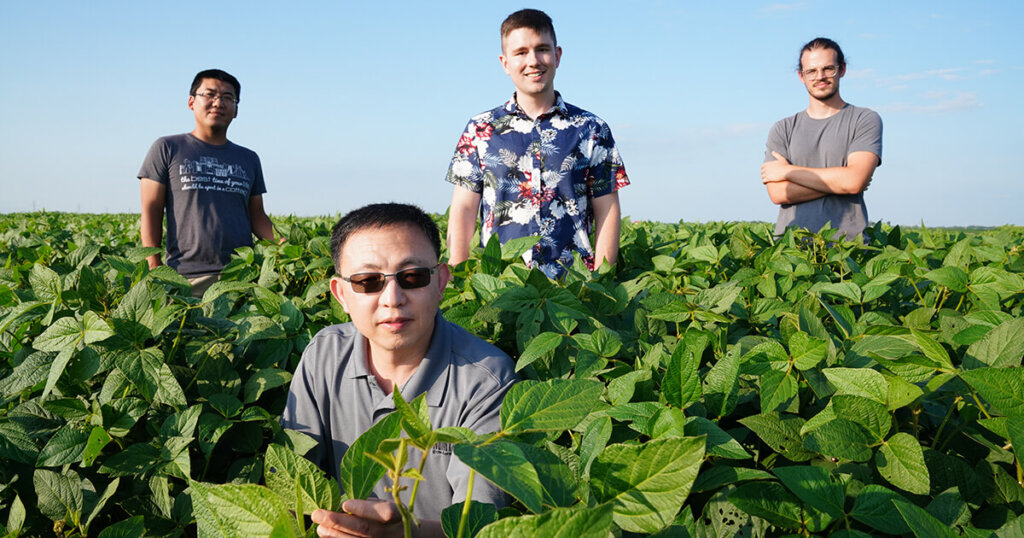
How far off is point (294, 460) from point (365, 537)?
0.16m

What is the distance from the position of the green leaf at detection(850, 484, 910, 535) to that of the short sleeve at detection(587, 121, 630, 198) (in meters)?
2.98

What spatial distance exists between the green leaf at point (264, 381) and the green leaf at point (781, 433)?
4.02 ft

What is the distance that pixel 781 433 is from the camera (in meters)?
1.32

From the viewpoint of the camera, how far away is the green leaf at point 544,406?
956 millimetres

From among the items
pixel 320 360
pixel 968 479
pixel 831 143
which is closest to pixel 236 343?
pixel 320 360

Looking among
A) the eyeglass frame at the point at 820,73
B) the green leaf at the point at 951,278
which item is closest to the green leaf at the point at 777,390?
the green leaf at the point at 951,278

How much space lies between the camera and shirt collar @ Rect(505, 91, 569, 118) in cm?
381

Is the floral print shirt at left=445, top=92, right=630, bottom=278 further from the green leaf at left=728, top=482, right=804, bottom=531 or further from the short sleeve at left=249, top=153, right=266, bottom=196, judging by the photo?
the green leaf at left=728, top=482, right=804, bottom=531

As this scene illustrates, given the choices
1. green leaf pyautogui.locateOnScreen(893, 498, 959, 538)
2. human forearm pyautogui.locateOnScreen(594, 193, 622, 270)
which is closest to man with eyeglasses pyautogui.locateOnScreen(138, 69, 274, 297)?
human forearm pyautogui.locateOnScreen(594, 193, 622, 270)

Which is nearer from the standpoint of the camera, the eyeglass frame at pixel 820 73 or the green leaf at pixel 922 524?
the green leaf at pixel 922 524

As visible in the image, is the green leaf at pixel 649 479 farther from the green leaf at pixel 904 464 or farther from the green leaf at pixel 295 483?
the green leaf at pixel 904 464

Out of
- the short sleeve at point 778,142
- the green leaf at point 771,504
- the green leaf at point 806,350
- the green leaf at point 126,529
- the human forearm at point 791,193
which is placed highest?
the short sleeve at point 778,142

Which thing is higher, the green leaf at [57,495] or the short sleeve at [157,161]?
the short sleeve at [157,161]

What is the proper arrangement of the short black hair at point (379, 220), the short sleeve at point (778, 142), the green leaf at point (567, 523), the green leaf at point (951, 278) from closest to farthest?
the green leaf at point (567, 523) < the short black hair at point (379, 220) < the green leaf at point (951, 278) < the short sleeve at point (778, 142)
